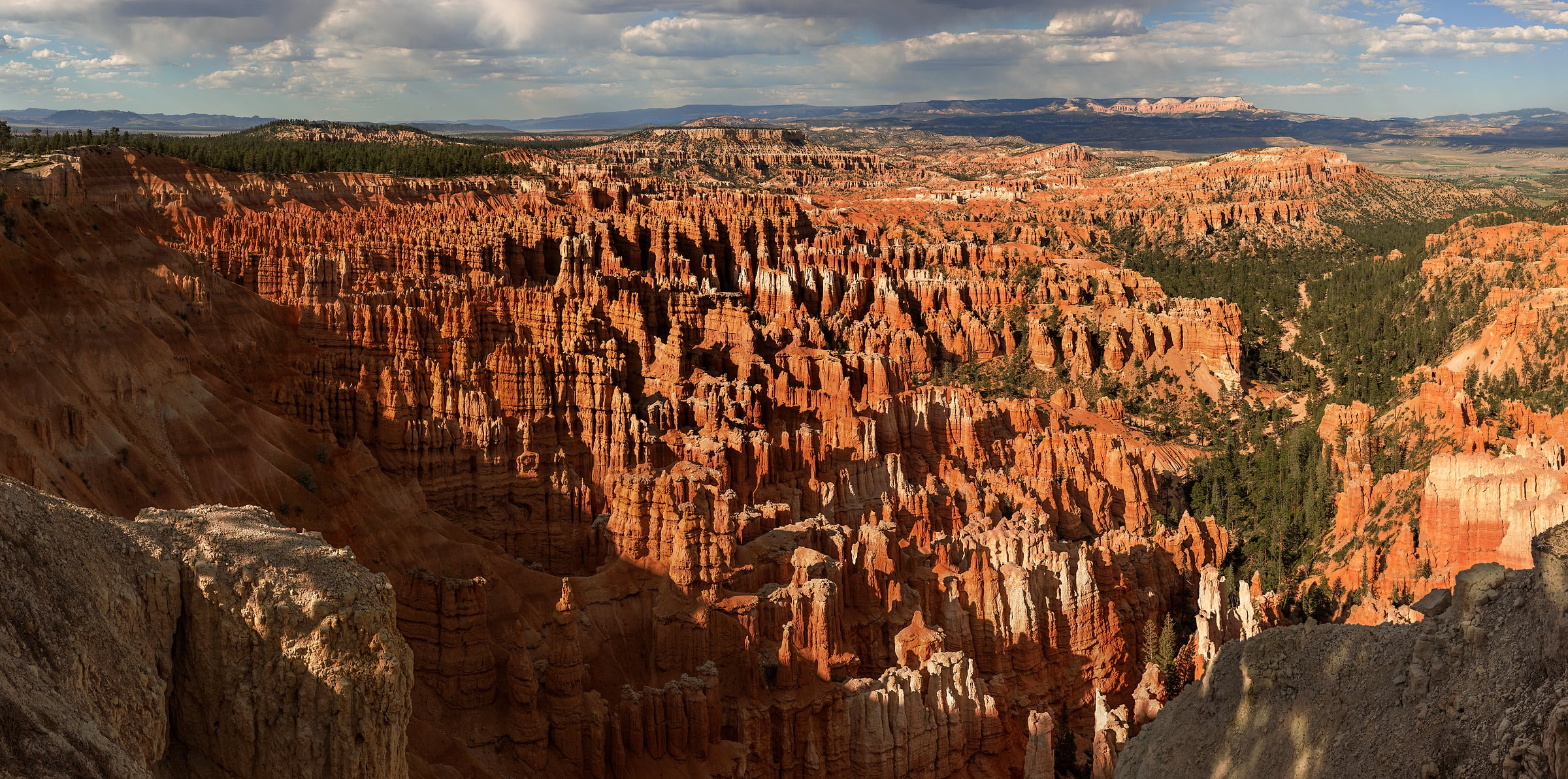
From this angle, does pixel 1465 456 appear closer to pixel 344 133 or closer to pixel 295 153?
pixel 295 153

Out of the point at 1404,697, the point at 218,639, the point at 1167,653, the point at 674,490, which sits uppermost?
the point at 218,639

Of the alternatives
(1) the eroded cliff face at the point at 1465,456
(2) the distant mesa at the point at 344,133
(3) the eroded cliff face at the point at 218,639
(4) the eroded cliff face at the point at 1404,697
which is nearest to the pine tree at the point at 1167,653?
(1) the eroded cliff face at the point at 1465,456

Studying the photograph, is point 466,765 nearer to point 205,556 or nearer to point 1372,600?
point 205,556

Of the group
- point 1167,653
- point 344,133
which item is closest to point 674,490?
point 1167,653

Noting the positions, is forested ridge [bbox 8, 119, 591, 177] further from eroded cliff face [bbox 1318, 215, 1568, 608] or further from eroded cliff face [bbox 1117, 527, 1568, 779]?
eroded cliff face [bbox 1117, 527, 1568, 779]

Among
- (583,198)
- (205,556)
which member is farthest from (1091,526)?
(583,198)

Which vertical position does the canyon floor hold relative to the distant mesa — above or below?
below

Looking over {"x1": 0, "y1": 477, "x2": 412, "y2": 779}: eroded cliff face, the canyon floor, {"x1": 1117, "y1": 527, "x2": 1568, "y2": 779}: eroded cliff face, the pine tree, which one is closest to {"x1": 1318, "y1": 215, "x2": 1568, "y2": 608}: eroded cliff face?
the canyon floor
